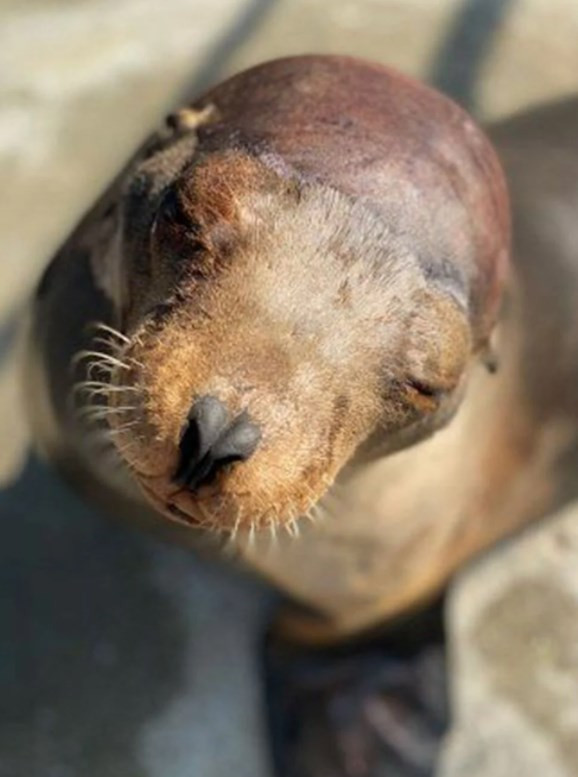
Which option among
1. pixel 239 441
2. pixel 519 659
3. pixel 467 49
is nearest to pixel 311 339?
pixel 239 441

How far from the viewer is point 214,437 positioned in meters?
2.07

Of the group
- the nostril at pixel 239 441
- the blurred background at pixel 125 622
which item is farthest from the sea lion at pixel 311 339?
the blurred background at pixel 125 622

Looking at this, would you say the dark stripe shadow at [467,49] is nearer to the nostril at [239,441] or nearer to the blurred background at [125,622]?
the blurred background at [125,622]

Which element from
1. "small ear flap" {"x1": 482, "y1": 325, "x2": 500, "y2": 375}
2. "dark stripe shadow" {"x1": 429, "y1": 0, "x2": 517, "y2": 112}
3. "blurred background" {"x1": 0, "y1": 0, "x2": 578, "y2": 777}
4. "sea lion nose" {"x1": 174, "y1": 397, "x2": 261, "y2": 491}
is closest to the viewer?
"sea lion nose" {"x1": 174, "y1": 397, "x2": 261, "y2": 491}

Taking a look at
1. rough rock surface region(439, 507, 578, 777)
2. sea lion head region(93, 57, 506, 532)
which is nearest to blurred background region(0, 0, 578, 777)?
rough rock surface region(439, 507, 578, 777)

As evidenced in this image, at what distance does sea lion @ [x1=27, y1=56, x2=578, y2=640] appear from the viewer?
7.14ft

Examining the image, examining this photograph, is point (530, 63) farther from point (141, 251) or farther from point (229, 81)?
point (141, 251)

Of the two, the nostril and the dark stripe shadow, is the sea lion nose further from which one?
the dark stripe shadow

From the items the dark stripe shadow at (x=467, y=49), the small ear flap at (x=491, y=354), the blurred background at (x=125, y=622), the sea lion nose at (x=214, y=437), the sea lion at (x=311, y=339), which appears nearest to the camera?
the sea lion nose at (x=214, y=437)

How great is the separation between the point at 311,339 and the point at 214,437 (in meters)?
0.25

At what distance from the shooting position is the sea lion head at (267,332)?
2133 millimetres

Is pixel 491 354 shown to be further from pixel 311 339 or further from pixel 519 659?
pixel 519 659

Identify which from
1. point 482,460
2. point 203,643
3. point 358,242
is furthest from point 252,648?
point 358,242

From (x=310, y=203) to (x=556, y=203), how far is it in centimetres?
112
